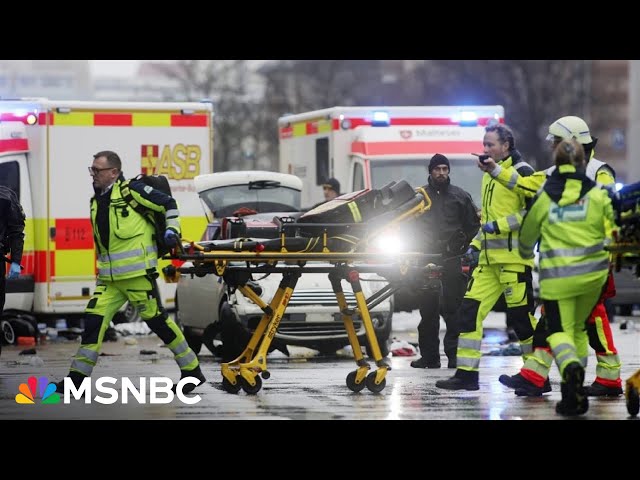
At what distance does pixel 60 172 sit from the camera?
18.7m

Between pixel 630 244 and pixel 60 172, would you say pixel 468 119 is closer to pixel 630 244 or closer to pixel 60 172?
pixel 60 172

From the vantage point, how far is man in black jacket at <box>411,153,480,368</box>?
13.9 metres

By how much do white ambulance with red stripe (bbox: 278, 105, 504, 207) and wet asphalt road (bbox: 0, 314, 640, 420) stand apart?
382cm

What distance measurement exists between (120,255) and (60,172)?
24.1 ft

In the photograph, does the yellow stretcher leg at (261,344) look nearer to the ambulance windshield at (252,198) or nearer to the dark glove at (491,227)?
the dark glove at (491,227)

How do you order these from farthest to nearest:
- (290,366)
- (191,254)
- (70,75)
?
(70,75) → (290,366) → (191,254)

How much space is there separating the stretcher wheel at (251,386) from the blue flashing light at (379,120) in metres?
8.01

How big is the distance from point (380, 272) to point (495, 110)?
8.20 meters

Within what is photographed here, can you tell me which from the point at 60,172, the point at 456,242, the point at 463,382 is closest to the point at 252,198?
the point at 60,172

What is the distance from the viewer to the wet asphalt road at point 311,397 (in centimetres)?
1058

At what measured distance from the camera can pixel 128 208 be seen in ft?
38.0

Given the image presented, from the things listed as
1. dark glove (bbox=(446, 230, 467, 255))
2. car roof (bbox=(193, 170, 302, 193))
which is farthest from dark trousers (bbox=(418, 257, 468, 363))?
car roof (bbox=(193, 170, 302, 193))
